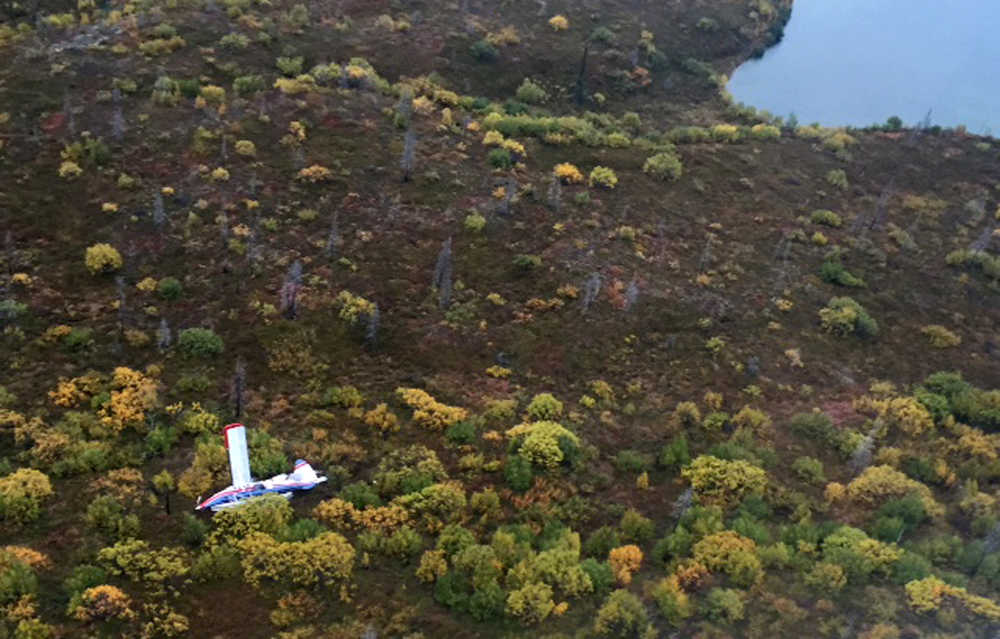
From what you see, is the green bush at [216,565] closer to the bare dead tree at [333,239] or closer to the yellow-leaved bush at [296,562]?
the yellow-leaved bush at [296,562]

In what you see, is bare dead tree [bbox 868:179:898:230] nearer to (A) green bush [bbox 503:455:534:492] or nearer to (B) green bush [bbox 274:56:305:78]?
(A) green bush [bbox 503:455:534:492]

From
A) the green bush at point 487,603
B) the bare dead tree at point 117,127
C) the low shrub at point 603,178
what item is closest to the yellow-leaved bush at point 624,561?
the green bush at point 487,603

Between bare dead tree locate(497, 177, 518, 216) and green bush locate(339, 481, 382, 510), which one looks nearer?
green bush locate(339, 481, 382, 510)

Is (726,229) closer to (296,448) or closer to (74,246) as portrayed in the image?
(296,448)

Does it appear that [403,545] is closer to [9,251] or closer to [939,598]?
[939,598]

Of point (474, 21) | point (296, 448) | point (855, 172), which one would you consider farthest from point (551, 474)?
point (474, 21)

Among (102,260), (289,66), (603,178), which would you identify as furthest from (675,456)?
(289,66)

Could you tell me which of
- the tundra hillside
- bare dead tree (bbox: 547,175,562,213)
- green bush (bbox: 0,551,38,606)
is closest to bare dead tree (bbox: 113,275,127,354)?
the tundra hillside
